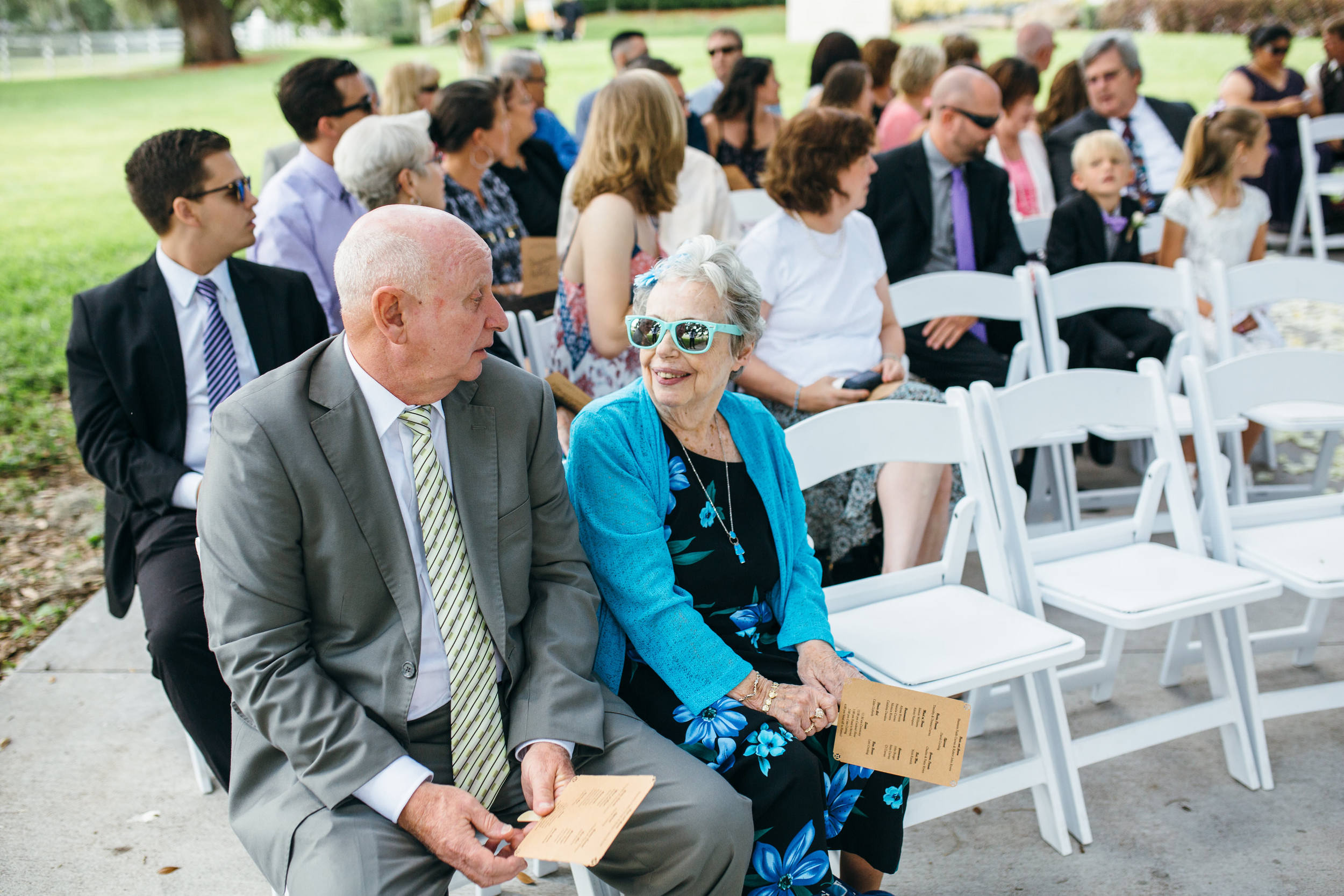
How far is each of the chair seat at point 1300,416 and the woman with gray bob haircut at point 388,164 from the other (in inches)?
121

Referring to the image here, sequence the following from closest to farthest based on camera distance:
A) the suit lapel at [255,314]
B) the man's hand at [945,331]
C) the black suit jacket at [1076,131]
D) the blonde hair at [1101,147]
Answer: the suit lapel at [255,314], the man's hand at [945,331], the blonde hair at [1101,147], the black suit jacket at [1076,131]

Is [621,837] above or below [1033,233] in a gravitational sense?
below

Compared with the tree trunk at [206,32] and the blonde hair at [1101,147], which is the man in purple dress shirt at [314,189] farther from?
the tree trunk at [206,32]

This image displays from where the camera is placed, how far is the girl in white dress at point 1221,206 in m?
4.70

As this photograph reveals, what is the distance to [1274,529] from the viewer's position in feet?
9.90

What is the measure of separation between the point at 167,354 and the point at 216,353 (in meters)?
0.13

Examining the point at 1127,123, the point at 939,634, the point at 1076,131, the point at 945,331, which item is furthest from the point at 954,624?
the point at 1127,123

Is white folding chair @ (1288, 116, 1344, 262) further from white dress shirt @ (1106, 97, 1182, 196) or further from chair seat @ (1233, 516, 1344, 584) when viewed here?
chair seat @ (1233, 516, 1344, 584)

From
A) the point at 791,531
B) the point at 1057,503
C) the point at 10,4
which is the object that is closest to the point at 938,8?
the point at 1057,503

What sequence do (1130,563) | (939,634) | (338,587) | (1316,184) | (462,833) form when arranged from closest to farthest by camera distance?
(462,833) < (338,587) < (939,634) < (1130,563) < (1316,184)

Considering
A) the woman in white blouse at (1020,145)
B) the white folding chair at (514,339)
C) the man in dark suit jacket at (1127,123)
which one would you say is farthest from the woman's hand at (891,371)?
the man in dark suit jacket at (1127,123)

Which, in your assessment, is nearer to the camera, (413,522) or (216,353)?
(413,522)

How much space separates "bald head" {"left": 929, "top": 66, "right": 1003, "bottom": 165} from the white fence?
30.0 metres

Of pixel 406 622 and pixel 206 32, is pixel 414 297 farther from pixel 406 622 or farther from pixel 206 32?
pixel 206 32
